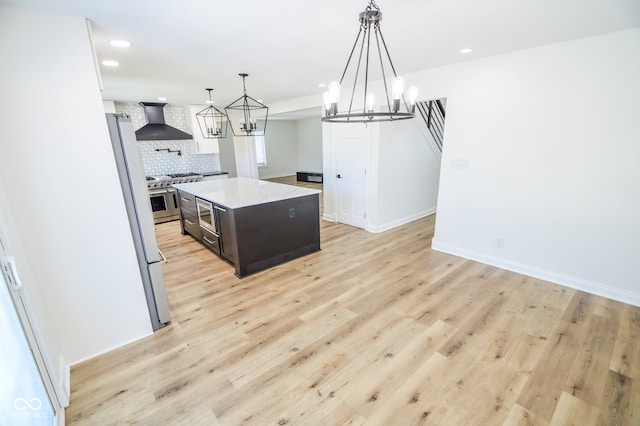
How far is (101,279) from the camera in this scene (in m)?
2.03

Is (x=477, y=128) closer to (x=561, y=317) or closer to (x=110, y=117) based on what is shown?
(x=561, y=317)

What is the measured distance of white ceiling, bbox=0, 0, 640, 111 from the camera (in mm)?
1759

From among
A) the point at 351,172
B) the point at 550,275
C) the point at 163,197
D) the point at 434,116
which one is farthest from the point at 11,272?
the point at 434,116

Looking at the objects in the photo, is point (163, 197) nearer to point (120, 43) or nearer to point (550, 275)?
point (120, 43)

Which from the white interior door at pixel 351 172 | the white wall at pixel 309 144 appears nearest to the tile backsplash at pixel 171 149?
the white interior door at pixel 351 172

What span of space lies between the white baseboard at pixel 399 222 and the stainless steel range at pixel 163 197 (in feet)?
12.3

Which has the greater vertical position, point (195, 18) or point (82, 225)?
point (195, 18)

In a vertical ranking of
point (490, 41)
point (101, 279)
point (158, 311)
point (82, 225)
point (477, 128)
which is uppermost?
point (490, 41)

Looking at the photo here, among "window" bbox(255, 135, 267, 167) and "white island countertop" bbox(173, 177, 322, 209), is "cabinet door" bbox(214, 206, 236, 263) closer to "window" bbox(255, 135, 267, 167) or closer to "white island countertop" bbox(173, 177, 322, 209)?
"white island countertop" bbox(173, 177, 322, 209)

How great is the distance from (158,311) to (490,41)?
3.74 meters

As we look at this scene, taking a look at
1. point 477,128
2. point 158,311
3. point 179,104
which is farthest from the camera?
point 179,104

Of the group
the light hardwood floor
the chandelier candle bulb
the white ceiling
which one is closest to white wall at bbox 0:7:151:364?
the white ceiling

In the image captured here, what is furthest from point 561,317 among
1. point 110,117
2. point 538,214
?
point 110,117

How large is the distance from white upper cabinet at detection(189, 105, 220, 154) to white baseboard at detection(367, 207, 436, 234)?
412 centimetres
